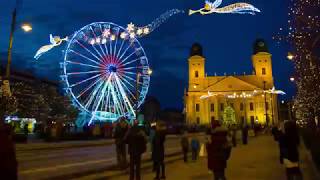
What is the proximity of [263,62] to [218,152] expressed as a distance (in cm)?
14233

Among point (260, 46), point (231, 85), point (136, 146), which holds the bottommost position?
point (136, 146)

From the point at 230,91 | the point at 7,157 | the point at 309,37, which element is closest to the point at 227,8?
the point at 309,37

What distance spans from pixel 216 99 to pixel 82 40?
10630 centimetres

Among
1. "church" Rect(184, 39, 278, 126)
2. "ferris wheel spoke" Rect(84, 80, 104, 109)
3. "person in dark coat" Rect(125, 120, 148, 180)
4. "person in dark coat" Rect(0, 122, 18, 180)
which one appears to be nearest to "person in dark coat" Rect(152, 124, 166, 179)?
"person in dark coat" Rect(125, 120, 148, 180)

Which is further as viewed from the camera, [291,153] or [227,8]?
[227,8]

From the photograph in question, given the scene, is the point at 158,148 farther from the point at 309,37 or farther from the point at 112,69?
the point at 112,69

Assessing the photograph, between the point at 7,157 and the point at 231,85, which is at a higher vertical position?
the point at 231,85

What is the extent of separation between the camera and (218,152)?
35.7 feet

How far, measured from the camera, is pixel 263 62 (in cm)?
14862

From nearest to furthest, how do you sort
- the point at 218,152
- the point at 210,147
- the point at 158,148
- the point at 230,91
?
1. the point at 218,152
2. the point at 210,147
3. the point at 158,148
4. the point at 230,91

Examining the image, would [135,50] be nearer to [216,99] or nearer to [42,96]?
[42,96]

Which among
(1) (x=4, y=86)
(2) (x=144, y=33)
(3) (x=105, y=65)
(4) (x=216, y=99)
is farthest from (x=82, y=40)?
(4) (x=216, y=99)

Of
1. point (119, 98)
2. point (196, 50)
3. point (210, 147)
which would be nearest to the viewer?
point (210, 147)

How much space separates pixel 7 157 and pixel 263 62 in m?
147
